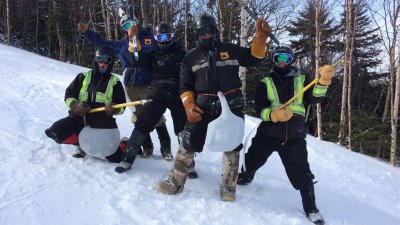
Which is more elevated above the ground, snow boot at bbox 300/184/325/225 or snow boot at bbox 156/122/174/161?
snow boot at bbox 156/122/174/161

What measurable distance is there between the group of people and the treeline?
10.4 metres

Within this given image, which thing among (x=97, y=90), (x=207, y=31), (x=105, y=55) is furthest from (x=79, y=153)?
(x=207, y=31)

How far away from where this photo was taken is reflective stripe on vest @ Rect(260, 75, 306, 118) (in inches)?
154

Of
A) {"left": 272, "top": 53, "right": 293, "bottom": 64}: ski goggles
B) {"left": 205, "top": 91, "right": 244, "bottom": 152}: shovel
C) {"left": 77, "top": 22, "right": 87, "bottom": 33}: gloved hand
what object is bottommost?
{"left": 205, "top": 91, "right": 244, "bottom": 152}: shovel

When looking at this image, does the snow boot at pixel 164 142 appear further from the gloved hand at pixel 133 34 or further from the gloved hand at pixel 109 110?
the gloved hand at pixel 133 34

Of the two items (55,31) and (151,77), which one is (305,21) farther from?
(151,77)

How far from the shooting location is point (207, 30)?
375 centimetres

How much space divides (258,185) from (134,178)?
4.80 ft

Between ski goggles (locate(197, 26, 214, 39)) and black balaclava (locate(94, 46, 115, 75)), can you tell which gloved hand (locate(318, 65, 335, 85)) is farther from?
black balaclava (locate(94, 46, 115, 75))

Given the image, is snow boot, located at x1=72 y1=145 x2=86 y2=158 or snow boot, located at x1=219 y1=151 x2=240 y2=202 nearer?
snow boot, located at x1=219 y1=151 x2=240 y2=202

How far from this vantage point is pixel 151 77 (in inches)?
186

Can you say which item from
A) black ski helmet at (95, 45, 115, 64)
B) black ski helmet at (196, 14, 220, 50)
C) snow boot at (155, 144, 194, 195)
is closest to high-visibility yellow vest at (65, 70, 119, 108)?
black ski helmet at (95, 45, 115, 64)

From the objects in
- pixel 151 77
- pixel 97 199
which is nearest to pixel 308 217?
pixel 97 199

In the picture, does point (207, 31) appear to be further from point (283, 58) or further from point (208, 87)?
point (283, 58)
